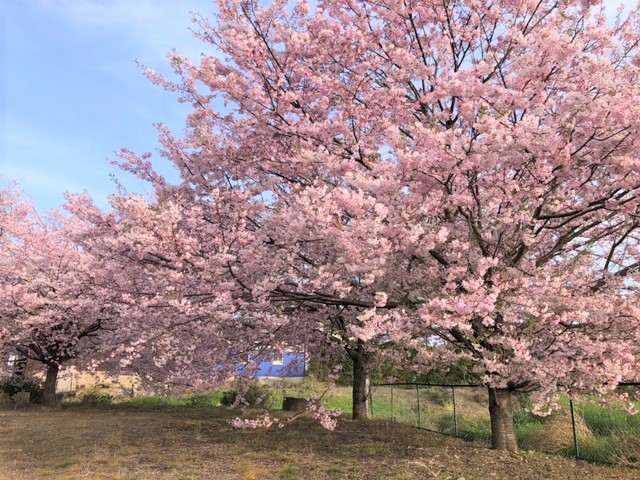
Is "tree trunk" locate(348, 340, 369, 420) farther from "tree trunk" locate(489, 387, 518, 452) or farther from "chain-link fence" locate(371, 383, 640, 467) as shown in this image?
"tree trunk" locate(489, 387, 518, 452)

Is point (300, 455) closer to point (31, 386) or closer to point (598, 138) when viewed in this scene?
point (598, 138)

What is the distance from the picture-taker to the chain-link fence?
8.77 m

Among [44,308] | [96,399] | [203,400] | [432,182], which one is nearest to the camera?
[432,182]

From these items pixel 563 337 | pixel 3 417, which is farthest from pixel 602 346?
pixel 3 417

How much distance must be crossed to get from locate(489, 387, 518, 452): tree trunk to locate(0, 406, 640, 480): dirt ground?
23cm

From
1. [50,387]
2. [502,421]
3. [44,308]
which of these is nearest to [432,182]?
[502,421]

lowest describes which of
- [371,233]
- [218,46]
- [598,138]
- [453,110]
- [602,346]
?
[602,346]

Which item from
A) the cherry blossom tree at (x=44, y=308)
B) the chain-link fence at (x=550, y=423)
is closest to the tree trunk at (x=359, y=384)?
the chain-link fence at (x=550, y=423)

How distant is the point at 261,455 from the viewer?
29.2 ft

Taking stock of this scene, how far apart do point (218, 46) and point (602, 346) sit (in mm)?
7678

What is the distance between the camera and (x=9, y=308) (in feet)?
55.7

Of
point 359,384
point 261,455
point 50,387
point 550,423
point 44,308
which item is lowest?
point 261,455

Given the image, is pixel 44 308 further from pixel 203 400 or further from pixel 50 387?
pixel 203 400

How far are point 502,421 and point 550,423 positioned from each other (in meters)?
3.00
